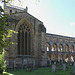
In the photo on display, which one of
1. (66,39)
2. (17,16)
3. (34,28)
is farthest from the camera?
(66,39)

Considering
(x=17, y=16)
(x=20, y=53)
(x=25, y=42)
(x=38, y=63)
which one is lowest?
(x=38, y=63)

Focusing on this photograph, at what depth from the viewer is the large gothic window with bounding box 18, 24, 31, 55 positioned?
66.0 ft

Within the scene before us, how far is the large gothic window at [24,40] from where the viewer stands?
2012 cm

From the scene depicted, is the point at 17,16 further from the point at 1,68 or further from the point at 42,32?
the point at 1,68

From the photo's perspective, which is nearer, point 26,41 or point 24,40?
point 24,40

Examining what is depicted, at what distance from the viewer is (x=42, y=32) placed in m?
22.4

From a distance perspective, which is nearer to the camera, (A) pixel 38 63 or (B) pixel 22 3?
(B) pixel 22 3

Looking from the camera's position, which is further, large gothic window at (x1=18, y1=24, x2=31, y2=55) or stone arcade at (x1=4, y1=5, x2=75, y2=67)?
large gothic window at (x1=18, y1=24, x2=31, y2=55)

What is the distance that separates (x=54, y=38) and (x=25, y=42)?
16530 mm

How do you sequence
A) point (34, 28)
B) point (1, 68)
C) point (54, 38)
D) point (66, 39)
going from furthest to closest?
1. point (66, 39)
2. point (54, 38)
3. point (34, 28)
4. point (1, 68)

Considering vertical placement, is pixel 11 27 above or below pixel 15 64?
above

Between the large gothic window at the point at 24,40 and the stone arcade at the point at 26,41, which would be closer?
the stone arcade at the point at 26,41

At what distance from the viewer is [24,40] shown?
67.5 feet

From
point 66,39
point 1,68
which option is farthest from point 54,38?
point 1,68
